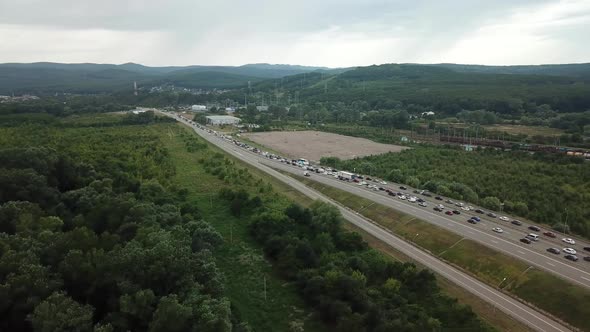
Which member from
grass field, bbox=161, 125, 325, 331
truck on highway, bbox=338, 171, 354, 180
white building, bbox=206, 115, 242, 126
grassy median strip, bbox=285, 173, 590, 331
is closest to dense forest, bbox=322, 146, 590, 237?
truck on highway, bbox=338, 171, 354, 180

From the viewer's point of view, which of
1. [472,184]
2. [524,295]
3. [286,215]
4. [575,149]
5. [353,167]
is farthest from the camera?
[575,149]

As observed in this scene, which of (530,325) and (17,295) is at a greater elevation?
(17,295)

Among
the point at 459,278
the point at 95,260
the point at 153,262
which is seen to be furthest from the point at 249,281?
the point at 459,278

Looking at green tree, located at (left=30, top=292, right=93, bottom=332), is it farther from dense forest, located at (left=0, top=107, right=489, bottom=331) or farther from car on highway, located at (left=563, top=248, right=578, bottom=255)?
car on highway, located at (left=563, top=248, right=578, bottom=255)

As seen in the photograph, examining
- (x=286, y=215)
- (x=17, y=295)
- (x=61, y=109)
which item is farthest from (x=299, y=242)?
(x=61, y=109)

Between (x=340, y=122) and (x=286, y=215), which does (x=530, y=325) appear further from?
(x=340, y=122)

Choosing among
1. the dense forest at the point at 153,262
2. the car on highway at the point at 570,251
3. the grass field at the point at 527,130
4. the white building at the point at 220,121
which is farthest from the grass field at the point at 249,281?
the white building at the point at 220,121
